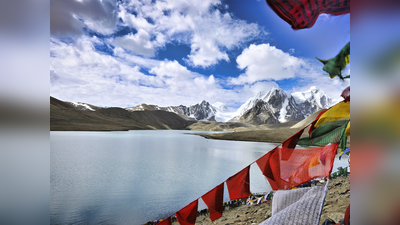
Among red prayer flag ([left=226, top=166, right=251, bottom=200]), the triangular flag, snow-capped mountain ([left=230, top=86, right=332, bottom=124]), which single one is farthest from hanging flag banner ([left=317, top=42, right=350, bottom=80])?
snow-capped mountain ([left=230, top=86, right=332, bottom=124])

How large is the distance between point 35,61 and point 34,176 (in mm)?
334

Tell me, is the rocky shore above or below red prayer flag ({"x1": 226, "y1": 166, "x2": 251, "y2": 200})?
below

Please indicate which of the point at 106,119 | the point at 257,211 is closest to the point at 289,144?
the point at 257,211

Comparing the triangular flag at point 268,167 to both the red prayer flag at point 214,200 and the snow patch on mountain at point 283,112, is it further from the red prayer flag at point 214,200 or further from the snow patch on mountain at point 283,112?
the snow patch on mountain at point 283,112

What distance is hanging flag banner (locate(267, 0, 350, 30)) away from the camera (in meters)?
0.88

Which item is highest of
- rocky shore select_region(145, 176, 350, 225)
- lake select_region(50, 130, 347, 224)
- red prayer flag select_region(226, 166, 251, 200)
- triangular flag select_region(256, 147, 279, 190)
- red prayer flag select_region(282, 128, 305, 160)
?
red prayer flag select_region(282, 128, 305, 160)

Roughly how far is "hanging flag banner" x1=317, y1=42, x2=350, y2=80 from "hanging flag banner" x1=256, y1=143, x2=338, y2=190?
458 millimetres

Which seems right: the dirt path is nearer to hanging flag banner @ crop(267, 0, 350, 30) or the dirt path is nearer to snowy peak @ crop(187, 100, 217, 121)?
hanging flag banner @ crop(267, 0, 350, 30)

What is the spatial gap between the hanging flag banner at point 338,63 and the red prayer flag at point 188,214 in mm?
1264

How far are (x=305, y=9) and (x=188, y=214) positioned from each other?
57.3 inches

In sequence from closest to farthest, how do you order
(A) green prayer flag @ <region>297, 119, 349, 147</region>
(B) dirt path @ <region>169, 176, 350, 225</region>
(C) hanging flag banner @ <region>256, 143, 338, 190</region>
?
(C) hanging flag banner @ <region>256, 143, 338, 190</region> < (A) green prayer flag @ <region>297, 119, 349, 147</region> < (B) dirt path @ <region>169, 176, 350, 225</region>

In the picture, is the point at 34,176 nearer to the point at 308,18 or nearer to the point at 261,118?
the point at 308,18

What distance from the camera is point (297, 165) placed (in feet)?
3.57

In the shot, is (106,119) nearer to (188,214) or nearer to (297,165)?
(188,214)
